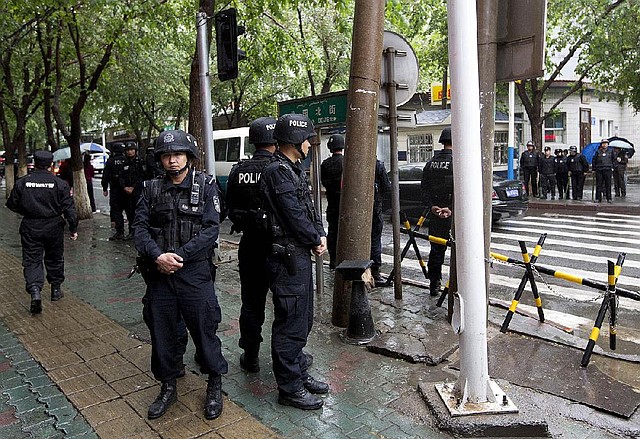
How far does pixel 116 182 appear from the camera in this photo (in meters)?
10.6

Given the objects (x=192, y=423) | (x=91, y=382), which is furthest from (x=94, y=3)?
(x=192, y=423)

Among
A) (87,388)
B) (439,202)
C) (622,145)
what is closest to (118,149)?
(439,202)

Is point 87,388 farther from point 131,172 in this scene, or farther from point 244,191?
point 131,172

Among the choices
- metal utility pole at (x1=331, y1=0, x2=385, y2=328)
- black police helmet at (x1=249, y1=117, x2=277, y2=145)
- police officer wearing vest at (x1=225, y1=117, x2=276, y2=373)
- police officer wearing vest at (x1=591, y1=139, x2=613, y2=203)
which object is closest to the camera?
police officer wearing vest at (x1=225, y1=117, x2=276, y2=373)

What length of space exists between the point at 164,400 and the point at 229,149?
539 inches

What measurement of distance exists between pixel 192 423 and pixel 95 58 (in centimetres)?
1482

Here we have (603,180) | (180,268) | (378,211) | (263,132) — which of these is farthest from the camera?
(603,180)

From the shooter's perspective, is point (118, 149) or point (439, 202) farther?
point (118, 149)

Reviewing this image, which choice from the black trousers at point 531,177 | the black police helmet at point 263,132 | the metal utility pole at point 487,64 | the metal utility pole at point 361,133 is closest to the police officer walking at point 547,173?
the black trousers at point 531,177

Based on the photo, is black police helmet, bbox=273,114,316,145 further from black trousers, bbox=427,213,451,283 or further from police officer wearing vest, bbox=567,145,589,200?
police officer wearing vest, bbox=567,145,589,200

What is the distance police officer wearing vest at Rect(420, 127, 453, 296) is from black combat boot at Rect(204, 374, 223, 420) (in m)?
3.20

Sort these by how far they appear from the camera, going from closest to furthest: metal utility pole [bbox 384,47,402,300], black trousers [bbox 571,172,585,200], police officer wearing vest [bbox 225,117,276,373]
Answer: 1. police officer wearing vest [bbox 225,117,276,373]
2. metal utility pole [bbox 384,47,402,300]
3. black trousers [bbox 571,172,585,200]

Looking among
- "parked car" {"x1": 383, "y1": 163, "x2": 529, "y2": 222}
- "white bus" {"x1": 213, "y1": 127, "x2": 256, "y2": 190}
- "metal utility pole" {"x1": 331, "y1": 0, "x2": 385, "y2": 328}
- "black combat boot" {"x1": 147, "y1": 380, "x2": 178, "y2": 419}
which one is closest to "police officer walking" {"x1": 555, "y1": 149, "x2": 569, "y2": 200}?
"parked car" {"x1": 383, "y1": 163, "x2": 529, "y2": 222}

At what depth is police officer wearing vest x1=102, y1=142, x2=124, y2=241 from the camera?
10367mm
